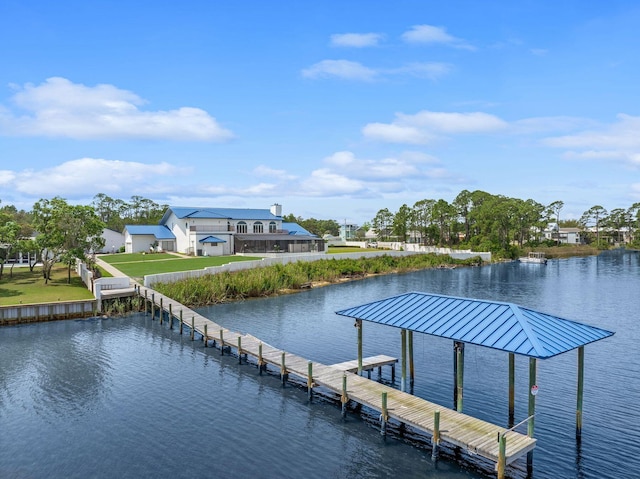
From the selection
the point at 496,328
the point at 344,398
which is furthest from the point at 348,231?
the point at 496,328

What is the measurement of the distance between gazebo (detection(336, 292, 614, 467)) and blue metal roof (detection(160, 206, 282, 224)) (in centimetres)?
6230

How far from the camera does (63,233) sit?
153ft

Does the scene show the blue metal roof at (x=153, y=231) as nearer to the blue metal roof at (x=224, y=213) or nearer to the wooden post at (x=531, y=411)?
the blue metal roof at (x=224, y=213)

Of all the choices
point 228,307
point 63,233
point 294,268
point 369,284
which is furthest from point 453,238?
point 63,233

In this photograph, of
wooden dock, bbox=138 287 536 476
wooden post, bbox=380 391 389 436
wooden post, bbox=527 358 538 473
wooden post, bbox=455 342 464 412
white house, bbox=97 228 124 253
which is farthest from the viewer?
white house, bbox=97 228 124 253

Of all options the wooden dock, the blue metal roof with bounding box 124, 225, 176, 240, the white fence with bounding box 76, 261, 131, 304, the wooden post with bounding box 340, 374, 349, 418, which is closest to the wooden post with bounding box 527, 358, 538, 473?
the wooden dock

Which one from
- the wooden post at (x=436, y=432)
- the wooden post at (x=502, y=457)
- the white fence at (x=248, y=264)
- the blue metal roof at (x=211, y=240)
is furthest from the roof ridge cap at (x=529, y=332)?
the blue metal roof at (x=211, y=240)

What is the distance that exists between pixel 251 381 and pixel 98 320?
20.2m

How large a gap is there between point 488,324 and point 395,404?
4.67 m

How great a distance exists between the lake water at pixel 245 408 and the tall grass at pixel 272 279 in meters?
8.75

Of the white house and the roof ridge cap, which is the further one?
the white house

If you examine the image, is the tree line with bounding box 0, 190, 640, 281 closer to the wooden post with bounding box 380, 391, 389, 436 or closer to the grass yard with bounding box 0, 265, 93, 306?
the grass yard with bounding box 0, 265, 93, 306

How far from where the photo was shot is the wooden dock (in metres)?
14.7

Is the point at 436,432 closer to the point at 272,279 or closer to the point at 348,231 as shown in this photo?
the point at 272,279
